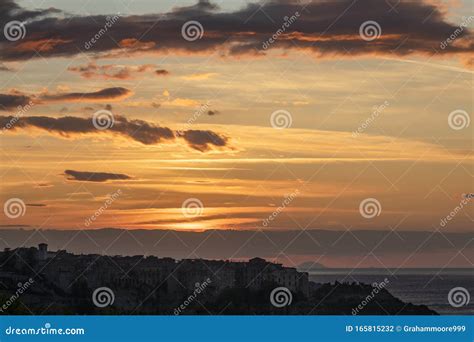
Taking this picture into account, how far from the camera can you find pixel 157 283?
6606 cm

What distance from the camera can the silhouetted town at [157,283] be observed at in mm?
62875

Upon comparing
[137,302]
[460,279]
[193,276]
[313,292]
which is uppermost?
[460,279]

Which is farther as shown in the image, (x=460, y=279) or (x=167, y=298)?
(x=460, y=279)

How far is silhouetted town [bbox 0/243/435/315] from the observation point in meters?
62.9

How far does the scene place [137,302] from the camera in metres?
62.8

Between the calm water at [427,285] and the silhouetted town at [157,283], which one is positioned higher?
the calm water at [427,285]

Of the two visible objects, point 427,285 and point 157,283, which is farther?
point 427,285

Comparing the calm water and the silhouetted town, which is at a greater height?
the calm water
